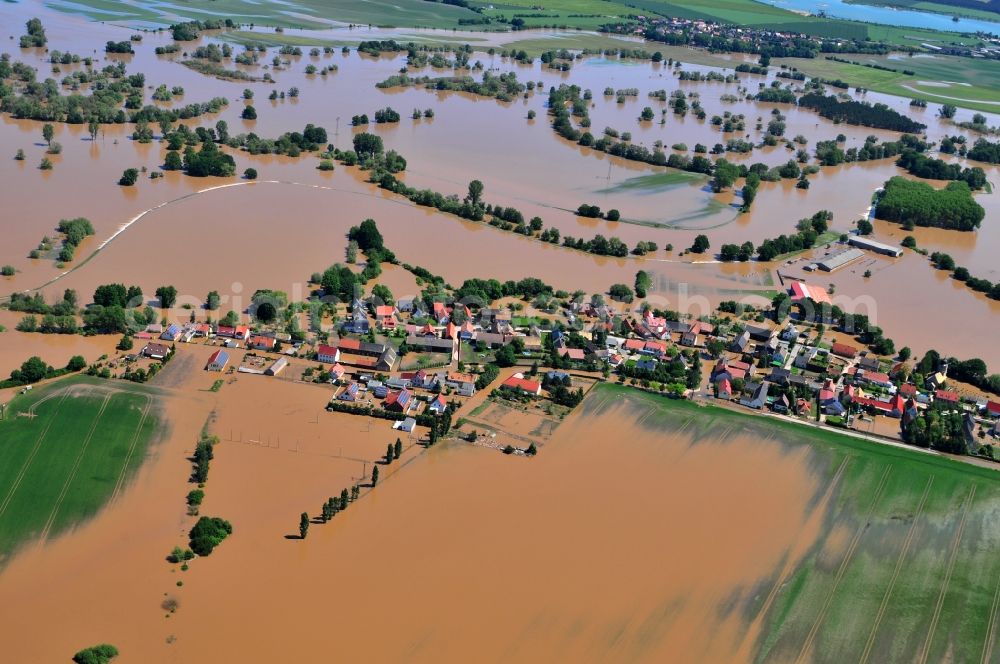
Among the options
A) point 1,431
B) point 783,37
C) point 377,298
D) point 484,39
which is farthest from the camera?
point 783,37

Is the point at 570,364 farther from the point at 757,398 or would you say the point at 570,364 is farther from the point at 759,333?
the point at 759,333

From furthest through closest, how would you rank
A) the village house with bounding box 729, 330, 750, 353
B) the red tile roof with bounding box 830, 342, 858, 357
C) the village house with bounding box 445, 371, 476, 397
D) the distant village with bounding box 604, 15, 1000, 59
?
the distant village with bounding box 604, 15, 1000, 59 → the red tile roof with bounding box 830, 342, 858, 357 → the village house with bounding box 729, 330, 750, 353 → the village house with bounding box 445, 371, 476, 397

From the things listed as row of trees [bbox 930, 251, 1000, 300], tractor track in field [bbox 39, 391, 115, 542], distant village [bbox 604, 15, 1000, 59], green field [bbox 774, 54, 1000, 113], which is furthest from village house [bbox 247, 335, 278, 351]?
distant village [bbox 604, 15, 1000, 59]

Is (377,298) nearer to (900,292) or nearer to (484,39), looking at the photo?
(900,292)

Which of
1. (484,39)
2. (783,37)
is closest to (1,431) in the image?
(484,39)

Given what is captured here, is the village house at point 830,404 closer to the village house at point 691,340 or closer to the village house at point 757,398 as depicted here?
the village house at point 757,398

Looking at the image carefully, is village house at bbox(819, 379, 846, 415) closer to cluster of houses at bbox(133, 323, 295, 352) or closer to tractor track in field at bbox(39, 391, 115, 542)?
cluster of houses at bbox(133, 323, 295, 352)

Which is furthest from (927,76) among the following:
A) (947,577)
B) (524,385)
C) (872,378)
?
(947,577)
